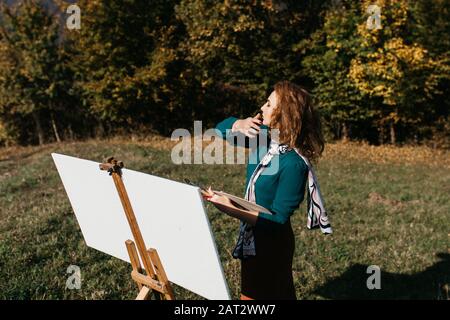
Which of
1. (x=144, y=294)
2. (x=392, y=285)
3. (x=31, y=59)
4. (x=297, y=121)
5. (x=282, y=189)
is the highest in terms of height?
(x=297, y=121)

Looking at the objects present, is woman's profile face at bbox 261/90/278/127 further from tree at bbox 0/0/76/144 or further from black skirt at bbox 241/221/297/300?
tree at bbox 0/0/76/144

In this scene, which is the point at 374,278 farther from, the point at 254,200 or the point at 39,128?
the point at 39,128

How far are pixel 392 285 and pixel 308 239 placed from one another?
206 centimetres

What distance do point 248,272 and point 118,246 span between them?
1144 millimetres

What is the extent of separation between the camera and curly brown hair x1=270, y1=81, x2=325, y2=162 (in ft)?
12.3

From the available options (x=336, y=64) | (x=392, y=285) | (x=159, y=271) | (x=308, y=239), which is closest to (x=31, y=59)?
(x=336, y=64)

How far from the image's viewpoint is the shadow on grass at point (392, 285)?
21.9 ft

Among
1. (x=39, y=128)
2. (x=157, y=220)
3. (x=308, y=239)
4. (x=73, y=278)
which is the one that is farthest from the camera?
(x=39, y=128)

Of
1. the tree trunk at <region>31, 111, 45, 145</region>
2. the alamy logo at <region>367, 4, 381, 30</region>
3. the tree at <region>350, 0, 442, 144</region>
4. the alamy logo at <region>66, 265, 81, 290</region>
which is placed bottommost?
the tree trunk at <region>31, 111, 45, 145</region>

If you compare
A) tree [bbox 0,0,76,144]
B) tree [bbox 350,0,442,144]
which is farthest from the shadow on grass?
tree [bbox 0,0,76,144]

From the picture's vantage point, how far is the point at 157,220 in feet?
11.3

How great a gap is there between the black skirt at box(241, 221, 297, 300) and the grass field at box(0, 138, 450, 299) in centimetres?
273

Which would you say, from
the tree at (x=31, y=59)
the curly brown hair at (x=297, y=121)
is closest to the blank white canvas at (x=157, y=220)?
the curly brown hair at (x=297, y=121)

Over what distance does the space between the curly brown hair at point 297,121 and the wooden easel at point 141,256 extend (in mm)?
1261
